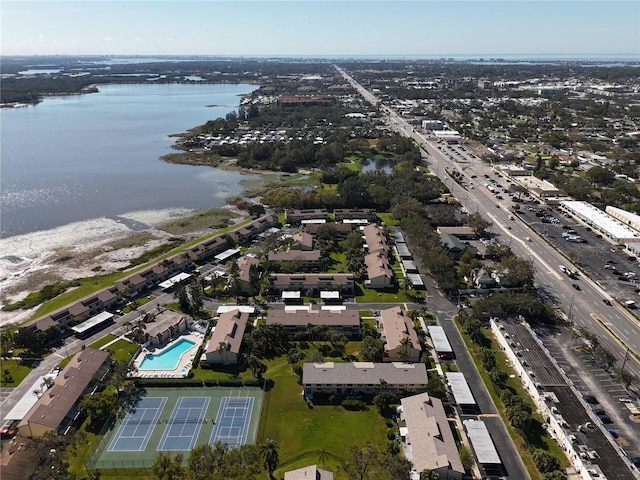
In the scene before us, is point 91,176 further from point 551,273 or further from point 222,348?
point 551,273

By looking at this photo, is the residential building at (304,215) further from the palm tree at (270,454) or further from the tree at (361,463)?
the tree at (361,463)

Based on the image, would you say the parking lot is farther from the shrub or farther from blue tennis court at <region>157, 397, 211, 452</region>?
blue tennis court at <region>157, 397, 211, 452</region>

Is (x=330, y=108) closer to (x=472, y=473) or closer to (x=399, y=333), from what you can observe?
(x=399, y=333)

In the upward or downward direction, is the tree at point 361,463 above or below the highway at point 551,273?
above

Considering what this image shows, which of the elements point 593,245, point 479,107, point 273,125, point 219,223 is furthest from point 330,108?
point 593,245

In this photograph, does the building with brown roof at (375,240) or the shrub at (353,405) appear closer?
the shrub at (353,405)

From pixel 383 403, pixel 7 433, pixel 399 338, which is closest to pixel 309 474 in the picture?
pixel 383 403

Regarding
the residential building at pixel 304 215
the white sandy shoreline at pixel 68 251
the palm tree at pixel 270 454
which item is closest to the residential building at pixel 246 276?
the white sandy shoreline at pixel 68 251
